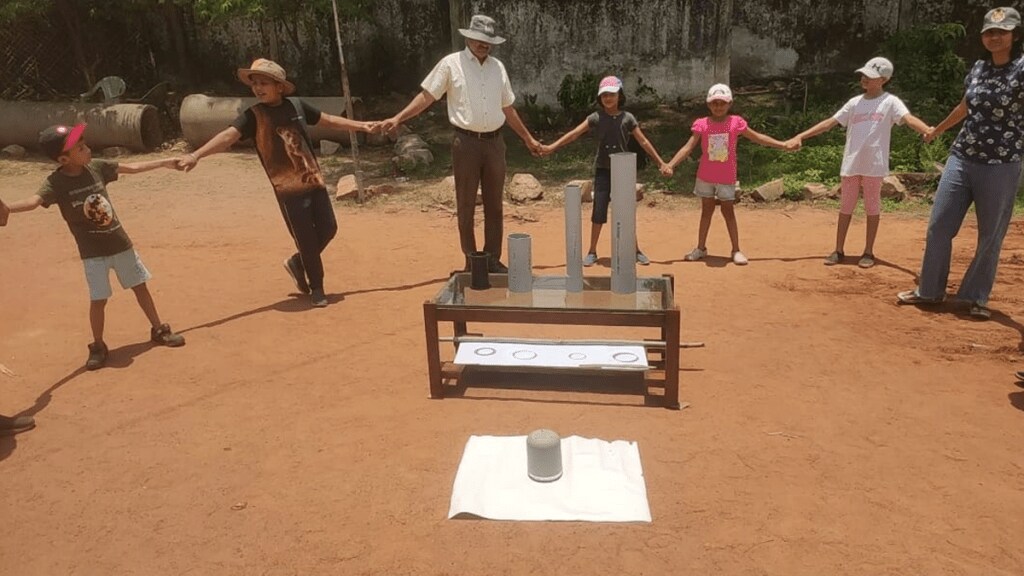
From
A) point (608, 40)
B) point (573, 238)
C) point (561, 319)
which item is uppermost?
point (608, 40)

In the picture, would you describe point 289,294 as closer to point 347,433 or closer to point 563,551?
point 347,433

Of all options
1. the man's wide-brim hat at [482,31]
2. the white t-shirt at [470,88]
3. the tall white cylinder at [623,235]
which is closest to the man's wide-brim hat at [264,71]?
the white t-shirt at [470,88]

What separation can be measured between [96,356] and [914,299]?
558 centimetres

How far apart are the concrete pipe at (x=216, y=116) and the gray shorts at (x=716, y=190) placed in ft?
25.0

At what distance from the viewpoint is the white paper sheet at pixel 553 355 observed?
4020mm

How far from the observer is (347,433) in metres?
3.76

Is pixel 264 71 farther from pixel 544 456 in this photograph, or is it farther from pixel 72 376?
pixel 544 456

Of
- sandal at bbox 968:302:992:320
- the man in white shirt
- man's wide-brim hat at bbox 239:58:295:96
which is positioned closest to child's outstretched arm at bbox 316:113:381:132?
the man in white shirt

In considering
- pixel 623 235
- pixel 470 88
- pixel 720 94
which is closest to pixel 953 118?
pixel 720 94

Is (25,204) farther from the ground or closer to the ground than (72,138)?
closer to the ground

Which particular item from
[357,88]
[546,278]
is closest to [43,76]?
[357,88]

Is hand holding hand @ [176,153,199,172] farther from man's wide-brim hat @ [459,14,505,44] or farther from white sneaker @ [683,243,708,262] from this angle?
white sneaker @ [683,243,708,262]

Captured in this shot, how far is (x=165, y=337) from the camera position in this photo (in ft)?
16.3

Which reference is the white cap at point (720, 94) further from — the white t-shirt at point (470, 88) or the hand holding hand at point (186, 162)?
the hand holding hand at point (186, 162)
